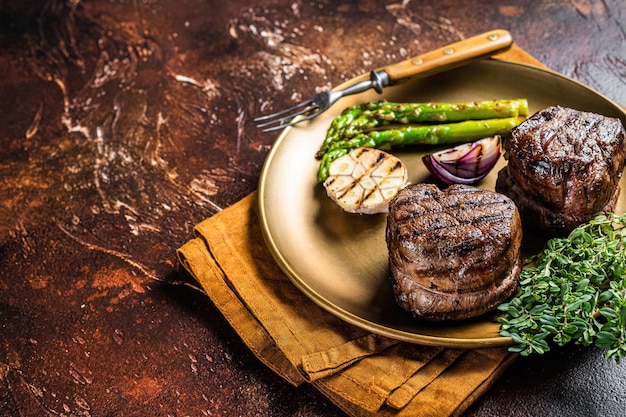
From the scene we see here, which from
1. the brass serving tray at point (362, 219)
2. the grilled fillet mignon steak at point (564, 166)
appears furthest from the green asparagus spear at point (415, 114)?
the grilled fillet mignon steak at point (564, 166)

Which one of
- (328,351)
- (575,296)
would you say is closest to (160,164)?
(328,351)

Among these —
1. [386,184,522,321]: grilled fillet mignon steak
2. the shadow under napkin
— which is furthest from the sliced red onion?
the shadow under napkin

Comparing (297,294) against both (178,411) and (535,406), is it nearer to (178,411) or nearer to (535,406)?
(178,411)

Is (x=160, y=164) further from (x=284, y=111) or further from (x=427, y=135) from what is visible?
(x=427, y=135)

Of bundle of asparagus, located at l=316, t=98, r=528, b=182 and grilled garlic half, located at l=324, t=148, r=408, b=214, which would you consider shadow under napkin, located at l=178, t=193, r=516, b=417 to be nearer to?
grilled garlic half, located at l=324, t=148, r=408, b=214

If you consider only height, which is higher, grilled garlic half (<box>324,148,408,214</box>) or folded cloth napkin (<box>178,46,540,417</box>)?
grilled garlic half (<box>324,148,408,214</box>)

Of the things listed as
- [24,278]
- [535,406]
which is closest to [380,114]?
[535,406]
